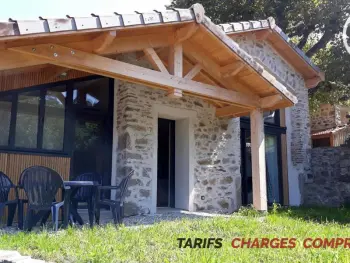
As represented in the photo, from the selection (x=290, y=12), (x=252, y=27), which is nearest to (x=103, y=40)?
(x=252, y=27)

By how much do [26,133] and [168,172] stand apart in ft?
10.6

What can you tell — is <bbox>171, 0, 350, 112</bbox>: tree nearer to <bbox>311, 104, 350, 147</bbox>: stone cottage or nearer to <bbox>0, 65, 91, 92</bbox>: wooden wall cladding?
<bbox>311, 104, 350, 147</bbox>: stone cottage

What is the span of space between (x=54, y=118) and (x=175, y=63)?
9.01 feet

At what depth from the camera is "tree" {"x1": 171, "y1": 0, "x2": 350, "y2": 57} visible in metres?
10.8

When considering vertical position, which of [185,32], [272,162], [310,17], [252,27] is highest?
[310,17]

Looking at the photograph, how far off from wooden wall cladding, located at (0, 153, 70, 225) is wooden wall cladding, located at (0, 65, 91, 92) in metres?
1.25

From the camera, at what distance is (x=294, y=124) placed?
10.4 meters

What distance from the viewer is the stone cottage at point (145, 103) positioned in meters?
4.40

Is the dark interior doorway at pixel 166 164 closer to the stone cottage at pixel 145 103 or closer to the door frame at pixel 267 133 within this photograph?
the stone cottage at pixel 145 103

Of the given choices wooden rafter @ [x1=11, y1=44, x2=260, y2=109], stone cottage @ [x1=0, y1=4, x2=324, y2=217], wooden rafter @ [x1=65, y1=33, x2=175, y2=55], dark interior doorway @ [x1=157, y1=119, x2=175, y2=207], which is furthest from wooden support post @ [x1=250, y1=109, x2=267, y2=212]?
wooden rafter @ [x1=65, y1=33, x2=175, y2=55]

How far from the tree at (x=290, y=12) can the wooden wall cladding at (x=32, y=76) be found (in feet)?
22.2

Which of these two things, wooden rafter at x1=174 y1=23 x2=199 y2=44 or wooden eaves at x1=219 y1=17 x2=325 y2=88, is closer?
wooden rafter at x1=174 y1=23 x2=199 y2=44

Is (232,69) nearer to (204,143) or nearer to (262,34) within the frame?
(204,143)

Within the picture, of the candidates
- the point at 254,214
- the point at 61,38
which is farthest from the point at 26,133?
the point at 254,214
